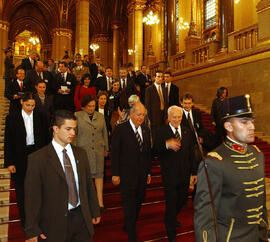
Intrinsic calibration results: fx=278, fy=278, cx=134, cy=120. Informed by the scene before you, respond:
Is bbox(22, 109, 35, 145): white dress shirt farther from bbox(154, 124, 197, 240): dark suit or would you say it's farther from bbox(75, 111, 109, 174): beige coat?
bbox(154, 124, 197, 240): dark suit

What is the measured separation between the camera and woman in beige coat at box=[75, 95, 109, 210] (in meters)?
4.22

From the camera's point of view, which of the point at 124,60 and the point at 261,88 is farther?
the point at 124,60

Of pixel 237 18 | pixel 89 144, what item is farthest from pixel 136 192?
pixel 237 18

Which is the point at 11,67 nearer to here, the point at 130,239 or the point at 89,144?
the point at 89,144

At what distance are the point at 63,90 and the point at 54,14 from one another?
26425 mm

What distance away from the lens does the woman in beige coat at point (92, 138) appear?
4.22 metres

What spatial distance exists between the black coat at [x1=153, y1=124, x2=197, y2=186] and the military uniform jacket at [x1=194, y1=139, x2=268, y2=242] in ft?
5.95

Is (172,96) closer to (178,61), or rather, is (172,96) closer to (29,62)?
(29,62)

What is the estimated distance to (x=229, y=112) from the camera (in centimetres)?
182

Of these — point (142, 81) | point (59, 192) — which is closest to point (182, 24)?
point (142, 81)

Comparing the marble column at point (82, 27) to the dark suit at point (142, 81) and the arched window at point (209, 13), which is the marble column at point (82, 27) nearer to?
the arched window at point (209, 13)

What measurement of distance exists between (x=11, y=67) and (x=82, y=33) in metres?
10.7

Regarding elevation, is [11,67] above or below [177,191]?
above

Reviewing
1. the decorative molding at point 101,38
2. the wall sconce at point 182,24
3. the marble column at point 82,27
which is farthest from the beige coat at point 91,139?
the decorative molding at point 101,38
